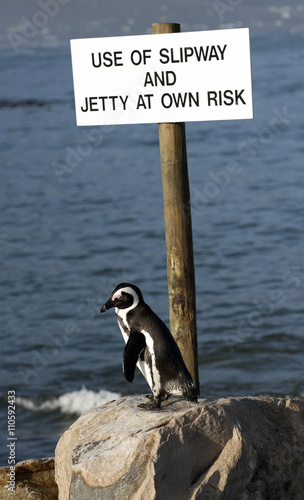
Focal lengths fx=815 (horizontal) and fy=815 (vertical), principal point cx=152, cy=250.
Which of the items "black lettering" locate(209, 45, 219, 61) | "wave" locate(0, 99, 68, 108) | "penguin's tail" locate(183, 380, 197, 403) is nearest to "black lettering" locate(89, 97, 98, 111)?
"black lettering" locate(209, 45, 219, 61)

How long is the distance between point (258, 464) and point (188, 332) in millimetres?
1142

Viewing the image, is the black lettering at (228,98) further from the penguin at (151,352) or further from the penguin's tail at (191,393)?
the penguin's tail at (191,393)

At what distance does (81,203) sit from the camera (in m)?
14.4

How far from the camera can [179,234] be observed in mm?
4973

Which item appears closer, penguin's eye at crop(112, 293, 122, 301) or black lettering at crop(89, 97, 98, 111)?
penguin's eye at crop(112, 293, 122, 301)

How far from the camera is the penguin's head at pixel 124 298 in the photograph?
4.38 metres

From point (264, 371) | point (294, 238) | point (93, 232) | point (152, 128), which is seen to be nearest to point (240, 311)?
point (264, 371)

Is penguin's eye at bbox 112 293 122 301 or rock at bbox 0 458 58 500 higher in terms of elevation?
penguin's eye at bbox 112 293 122 301

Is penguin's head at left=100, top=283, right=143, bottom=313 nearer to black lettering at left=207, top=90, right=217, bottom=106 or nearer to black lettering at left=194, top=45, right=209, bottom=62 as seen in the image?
black lettering at left=207, top=90, right=217, bottom=106

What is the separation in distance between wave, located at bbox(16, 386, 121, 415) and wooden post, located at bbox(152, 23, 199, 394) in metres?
3.09

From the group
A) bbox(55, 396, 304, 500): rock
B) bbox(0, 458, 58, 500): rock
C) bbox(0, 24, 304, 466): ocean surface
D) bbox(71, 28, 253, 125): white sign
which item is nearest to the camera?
bbox(55, 396, 304, 500): rock

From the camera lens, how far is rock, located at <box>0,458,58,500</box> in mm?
4844

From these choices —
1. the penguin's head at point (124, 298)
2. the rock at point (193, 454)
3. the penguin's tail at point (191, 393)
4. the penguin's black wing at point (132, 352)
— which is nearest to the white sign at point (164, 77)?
the penguin's head at point (124, 298)

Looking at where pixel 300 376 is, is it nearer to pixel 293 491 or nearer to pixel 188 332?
pixel 188 332
